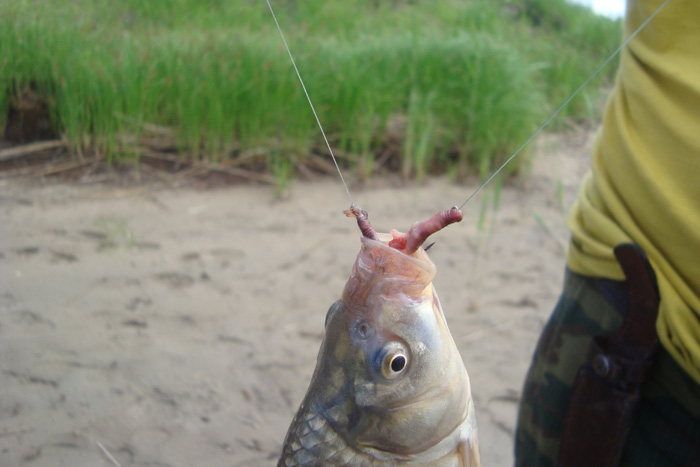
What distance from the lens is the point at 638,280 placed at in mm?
1281

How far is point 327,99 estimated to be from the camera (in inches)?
185

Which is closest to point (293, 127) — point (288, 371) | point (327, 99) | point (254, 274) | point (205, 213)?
point (327, 99)

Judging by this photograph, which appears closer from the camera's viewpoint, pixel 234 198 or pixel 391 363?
pixel 391 363

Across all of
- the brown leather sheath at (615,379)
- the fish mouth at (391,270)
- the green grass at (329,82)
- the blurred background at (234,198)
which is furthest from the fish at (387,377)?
the green grass at (329,82)

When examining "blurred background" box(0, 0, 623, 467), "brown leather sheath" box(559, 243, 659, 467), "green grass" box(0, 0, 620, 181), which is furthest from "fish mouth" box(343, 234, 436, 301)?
"green grass" box(0, 0, 620, 181)

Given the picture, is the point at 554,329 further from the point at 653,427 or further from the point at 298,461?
the point at 298,461

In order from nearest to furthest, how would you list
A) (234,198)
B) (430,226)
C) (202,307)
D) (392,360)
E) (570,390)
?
(430,226)
(392,360)
(570,390)
(202,307)
(234,198)

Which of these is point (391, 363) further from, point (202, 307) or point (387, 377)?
point (202, 307)

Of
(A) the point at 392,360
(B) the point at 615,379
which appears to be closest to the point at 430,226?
(A) the point at 392,360

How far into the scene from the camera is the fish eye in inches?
41.4

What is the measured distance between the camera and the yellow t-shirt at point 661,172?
1.20 m

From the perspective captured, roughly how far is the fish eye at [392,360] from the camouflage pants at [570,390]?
0.61 metres

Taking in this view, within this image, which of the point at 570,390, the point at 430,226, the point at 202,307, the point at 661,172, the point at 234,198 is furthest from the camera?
Result: the point at 234,198

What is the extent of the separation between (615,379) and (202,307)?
230cm
